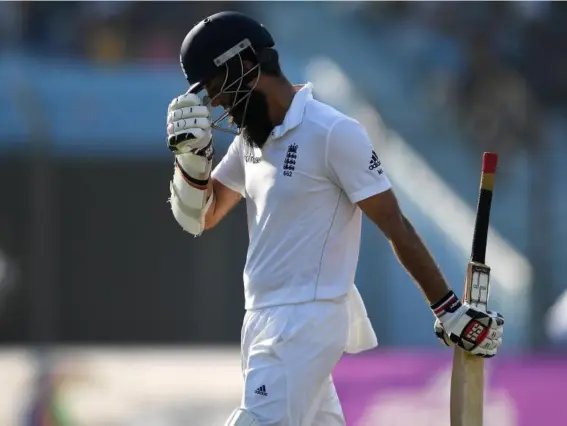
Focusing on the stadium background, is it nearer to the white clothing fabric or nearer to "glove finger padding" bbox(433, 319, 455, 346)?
the white clothing fabric

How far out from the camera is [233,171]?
13.1 ft

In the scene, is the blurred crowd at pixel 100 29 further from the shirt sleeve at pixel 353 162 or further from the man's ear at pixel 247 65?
the shirt sleeve at pixel 353 162

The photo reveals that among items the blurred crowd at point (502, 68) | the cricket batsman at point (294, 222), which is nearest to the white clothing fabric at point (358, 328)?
the cricket batsman at point (294, 222)

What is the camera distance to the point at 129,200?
47.4ft

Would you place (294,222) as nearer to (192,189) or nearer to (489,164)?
(192,189)

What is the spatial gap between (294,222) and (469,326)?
23.8 inches

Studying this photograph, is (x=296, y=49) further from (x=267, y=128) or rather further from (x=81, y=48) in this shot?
(x=267, y=128)

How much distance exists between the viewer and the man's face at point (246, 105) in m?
3.65

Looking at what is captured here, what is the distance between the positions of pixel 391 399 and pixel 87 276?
27.1 ft

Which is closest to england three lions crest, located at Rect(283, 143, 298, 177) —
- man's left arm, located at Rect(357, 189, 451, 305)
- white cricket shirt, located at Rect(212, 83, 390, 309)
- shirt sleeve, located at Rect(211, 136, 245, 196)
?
white cricket shirt, located at Rect(212, 83, 390, 309)

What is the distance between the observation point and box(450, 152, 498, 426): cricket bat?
3.64 metres

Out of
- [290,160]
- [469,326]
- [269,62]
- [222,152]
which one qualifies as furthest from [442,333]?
[222,152]

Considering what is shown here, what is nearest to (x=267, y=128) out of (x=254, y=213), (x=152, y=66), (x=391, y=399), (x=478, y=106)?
(x=254, y=213)

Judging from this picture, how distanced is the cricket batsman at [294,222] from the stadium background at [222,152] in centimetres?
701
